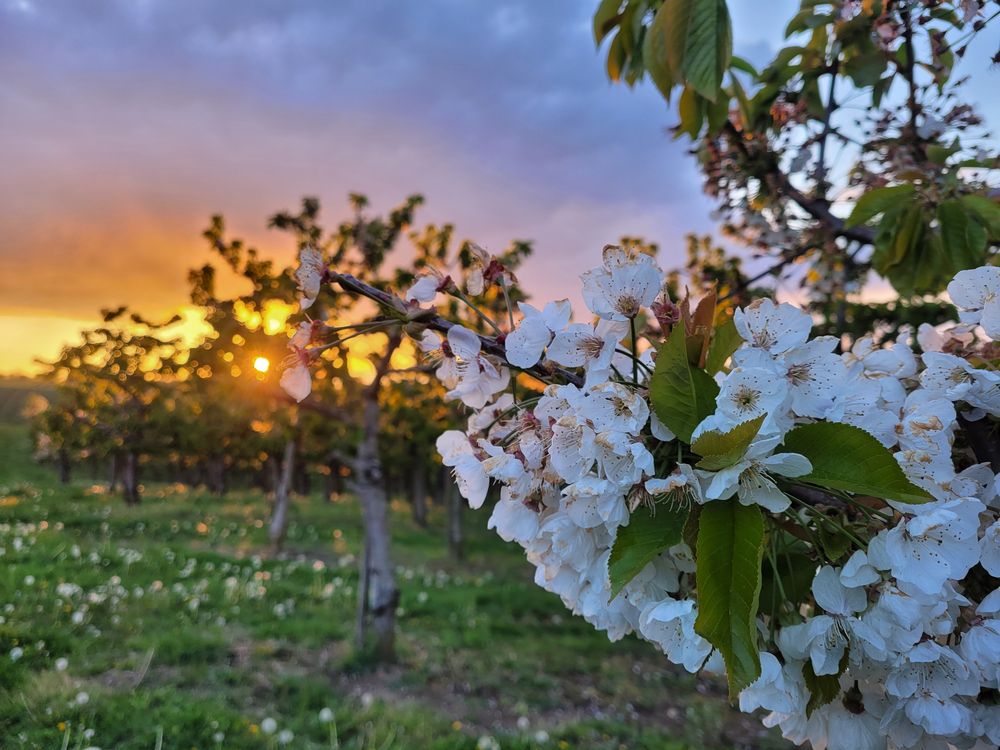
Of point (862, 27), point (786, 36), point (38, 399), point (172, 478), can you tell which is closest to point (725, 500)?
point (786, 36)

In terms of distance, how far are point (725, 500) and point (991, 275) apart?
57 centimetres

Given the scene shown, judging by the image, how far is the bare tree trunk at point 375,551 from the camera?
4980 mm

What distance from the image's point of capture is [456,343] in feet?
2.82

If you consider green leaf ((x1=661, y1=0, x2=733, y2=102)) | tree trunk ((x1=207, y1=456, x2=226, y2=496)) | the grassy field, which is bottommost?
the grassy field

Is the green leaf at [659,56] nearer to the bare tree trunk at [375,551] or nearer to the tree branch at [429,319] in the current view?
the tree branch at [429,319]

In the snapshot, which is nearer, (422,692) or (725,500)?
(725,500)

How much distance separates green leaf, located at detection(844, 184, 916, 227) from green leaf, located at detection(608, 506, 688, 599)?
1113 millimetres

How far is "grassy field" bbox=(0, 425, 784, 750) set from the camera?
3225 mm

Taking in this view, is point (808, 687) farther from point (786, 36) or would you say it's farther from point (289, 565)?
point (289, 565)

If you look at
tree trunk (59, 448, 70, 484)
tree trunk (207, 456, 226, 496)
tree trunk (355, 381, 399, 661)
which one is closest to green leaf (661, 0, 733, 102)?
tree trunk (355, 381, 399, 661)

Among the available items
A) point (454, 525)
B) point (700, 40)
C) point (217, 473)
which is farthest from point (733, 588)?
point (217, 473)

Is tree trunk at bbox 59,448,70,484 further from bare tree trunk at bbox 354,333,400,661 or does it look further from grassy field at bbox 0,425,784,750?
bare tree trunk at bbox 354,333,400,661

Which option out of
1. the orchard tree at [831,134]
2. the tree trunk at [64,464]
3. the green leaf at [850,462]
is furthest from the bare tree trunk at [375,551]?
the tree trunk at [64,464]

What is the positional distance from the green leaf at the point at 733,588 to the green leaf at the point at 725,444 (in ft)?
0.23
